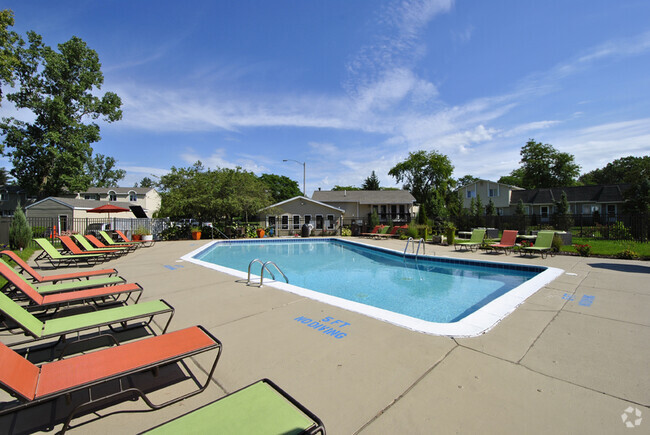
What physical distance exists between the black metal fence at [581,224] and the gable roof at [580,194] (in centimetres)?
1269

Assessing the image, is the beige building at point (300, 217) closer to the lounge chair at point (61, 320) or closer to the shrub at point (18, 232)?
the shrub at point (18, 232)

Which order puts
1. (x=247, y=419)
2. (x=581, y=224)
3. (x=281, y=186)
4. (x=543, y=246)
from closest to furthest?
(x=247, y=419), (x=543, y=246), (x=581, y=224), (x=281, y=186)

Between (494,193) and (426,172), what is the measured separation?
1472 centimetres

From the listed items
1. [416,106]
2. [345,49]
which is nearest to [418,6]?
[345,49]

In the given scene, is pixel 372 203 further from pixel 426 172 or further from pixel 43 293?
pixel 43 293

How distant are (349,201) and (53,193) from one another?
37392mm

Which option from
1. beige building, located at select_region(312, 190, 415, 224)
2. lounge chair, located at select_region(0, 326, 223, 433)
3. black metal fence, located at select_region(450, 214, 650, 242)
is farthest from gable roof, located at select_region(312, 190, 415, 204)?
lounge chair, located at select_region(0, 326, 223, 433)

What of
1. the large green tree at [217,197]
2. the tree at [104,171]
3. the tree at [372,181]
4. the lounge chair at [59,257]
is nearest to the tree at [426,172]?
the tree at [372,181]

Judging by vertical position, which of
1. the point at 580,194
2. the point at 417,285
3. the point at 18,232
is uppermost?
the point at 580,194

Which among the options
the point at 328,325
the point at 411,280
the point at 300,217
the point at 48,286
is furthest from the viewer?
the point at 300,217

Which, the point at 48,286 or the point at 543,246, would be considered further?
the point at 543,246

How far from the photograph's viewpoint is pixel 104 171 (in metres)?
67.7

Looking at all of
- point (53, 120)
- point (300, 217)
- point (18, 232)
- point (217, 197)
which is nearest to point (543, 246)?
point (300, 217)

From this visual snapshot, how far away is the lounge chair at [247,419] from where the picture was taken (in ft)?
5.34
